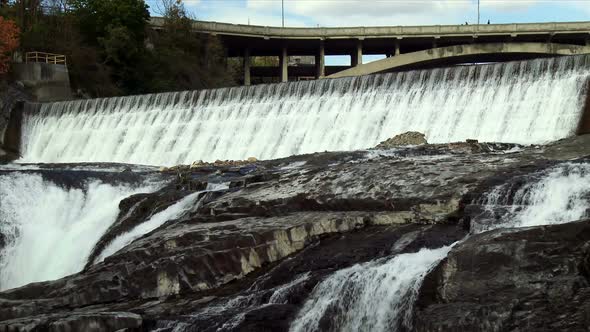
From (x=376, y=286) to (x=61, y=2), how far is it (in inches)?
2080

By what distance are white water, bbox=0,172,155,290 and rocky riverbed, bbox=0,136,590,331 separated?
1.24 m

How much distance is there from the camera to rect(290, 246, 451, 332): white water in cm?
1094

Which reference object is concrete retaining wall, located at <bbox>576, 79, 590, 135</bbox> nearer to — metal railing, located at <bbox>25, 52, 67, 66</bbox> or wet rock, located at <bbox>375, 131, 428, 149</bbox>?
wet rock, located at <bbox>375, 131, 428, 149</bbox>

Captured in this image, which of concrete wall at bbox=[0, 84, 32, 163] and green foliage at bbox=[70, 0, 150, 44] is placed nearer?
concrete wall at bbox=[0, 84, 32, 163]

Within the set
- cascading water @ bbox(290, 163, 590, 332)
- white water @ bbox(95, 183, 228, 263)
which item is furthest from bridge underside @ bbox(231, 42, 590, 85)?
cascading water @ bbox(290, 163, 590, 332)

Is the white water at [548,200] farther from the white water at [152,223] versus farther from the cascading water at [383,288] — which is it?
the white water at [152,223]

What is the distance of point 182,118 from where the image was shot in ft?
117

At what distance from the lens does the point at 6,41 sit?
1836 inches

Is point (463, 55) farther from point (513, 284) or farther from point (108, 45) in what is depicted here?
point (513, 284)

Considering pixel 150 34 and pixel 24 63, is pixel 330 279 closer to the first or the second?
pixel 24 63

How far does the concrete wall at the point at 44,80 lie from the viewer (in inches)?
1822

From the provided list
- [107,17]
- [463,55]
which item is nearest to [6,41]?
[107,17]

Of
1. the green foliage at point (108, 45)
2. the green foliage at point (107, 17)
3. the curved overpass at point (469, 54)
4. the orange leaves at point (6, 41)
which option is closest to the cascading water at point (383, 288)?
the orange leaves at point (6, 41)

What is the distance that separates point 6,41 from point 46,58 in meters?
3.05
